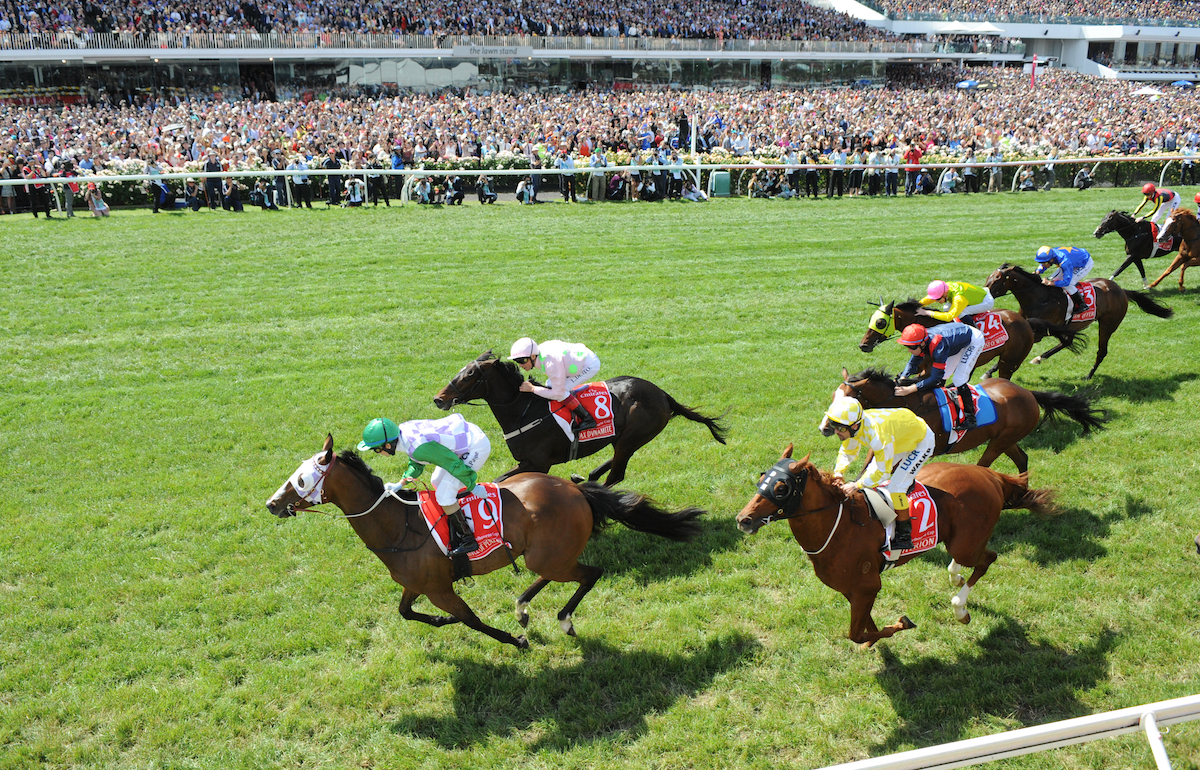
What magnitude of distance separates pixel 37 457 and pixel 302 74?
38.4m

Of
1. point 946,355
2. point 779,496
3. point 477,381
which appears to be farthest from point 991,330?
point 477,381

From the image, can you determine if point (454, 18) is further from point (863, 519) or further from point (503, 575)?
point (863, 519)

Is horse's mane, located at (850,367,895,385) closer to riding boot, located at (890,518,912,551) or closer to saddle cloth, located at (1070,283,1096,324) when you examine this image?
riding boot, located at (890,518,912,551)

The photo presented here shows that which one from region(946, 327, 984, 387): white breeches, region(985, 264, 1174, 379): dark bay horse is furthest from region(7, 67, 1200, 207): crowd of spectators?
region(946, 327, 984, 387): white breeches

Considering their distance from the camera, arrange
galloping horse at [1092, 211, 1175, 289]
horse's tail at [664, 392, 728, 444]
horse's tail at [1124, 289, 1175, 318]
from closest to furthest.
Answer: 1. horse's tail at [664, 392, 728, 444]
2. horse's tail at [1124, 289, 1175, 318]
3. galloping horse at [1092, 211, 1175, 289]

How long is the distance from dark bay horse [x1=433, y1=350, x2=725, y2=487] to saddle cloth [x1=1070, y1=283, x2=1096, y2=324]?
6.06 m

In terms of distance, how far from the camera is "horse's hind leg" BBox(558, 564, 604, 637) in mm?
6000

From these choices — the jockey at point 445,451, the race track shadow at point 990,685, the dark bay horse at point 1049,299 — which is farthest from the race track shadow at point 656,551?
the dark bay horse at point 1049,299

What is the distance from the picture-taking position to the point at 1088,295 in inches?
408

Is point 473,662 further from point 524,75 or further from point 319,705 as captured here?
point 524,75

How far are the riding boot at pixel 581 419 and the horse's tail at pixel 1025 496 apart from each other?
335cm

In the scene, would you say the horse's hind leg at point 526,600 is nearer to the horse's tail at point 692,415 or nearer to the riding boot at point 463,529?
the riding boot at point 463,529

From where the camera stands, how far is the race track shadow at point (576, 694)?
5102 mm

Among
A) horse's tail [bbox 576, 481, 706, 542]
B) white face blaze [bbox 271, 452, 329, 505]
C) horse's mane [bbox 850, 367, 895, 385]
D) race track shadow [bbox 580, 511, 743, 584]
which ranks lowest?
race track shadow [bbox 580, 511, 743, 584]
